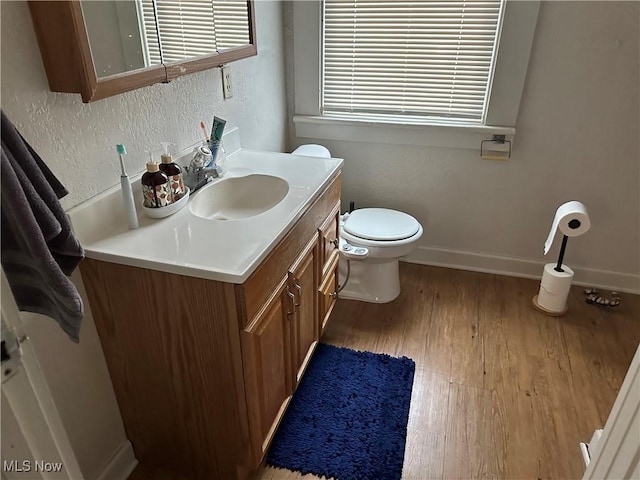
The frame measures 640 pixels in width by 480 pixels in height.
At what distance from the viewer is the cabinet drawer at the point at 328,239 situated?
1.74m

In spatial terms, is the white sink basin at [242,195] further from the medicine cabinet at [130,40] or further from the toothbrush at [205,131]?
the medicine cabinet at [130,40]

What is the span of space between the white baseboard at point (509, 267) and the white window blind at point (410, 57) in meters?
0.76

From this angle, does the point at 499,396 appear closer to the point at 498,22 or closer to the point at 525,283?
the point at 525,283

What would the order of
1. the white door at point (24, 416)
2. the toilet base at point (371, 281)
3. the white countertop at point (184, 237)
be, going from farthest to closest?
1. the toilet base at point (371, 281)
2. the white countertop at point (184, 237)
3. the white door at point (24, 416)

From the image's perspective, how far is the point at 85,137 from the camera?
3.95 ft

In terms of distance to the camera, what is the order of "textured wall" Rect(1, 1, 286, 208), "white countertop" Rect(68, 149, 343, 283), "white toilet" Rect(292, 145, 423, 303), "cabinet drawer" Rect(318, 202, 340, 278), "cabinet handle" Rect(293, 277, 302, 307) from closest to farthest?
"textured wall" Rect(1, 1, 286, 208) < "white countertop" Rect(68, 149, 343, 283) < "cabinet handle" Rect(293, 277, 302, 307) < "cabinet drawer" Rect(318, 202, 340, 278) < "white toilet" Rect(292, 145, 423, 303)

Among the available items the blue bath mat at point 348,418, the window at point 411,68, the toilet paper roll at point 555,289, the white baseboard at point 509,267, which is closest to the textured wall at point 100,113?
the window at point 411,68

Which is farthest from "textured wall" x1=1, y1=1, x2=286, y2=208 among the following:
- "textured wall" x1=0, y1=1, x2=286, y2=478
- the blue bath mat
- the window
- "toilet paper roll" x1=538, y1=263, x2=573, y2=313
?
"toilet paper roll" x1=538, y1=263, x2=573, y2=313

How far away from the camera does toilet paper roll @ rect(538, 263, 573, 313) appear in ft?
7.34

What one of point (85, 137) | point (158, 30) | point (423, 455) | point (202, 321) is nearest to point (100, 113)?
point (85, 137)

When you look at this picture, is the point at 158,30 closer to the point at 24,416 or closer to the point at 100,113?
the point at 100,113

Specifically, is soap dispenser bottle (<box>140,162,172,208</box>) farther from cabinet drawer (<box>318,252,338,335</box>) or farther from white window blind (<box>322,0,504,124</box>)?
white window blind (<box>322,0,504,124</box>)

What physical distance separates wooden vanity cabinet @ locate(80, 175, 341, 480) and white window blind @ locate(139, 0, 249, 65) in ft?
2.07

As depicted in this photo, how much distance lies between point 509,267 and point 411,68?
1218mm
